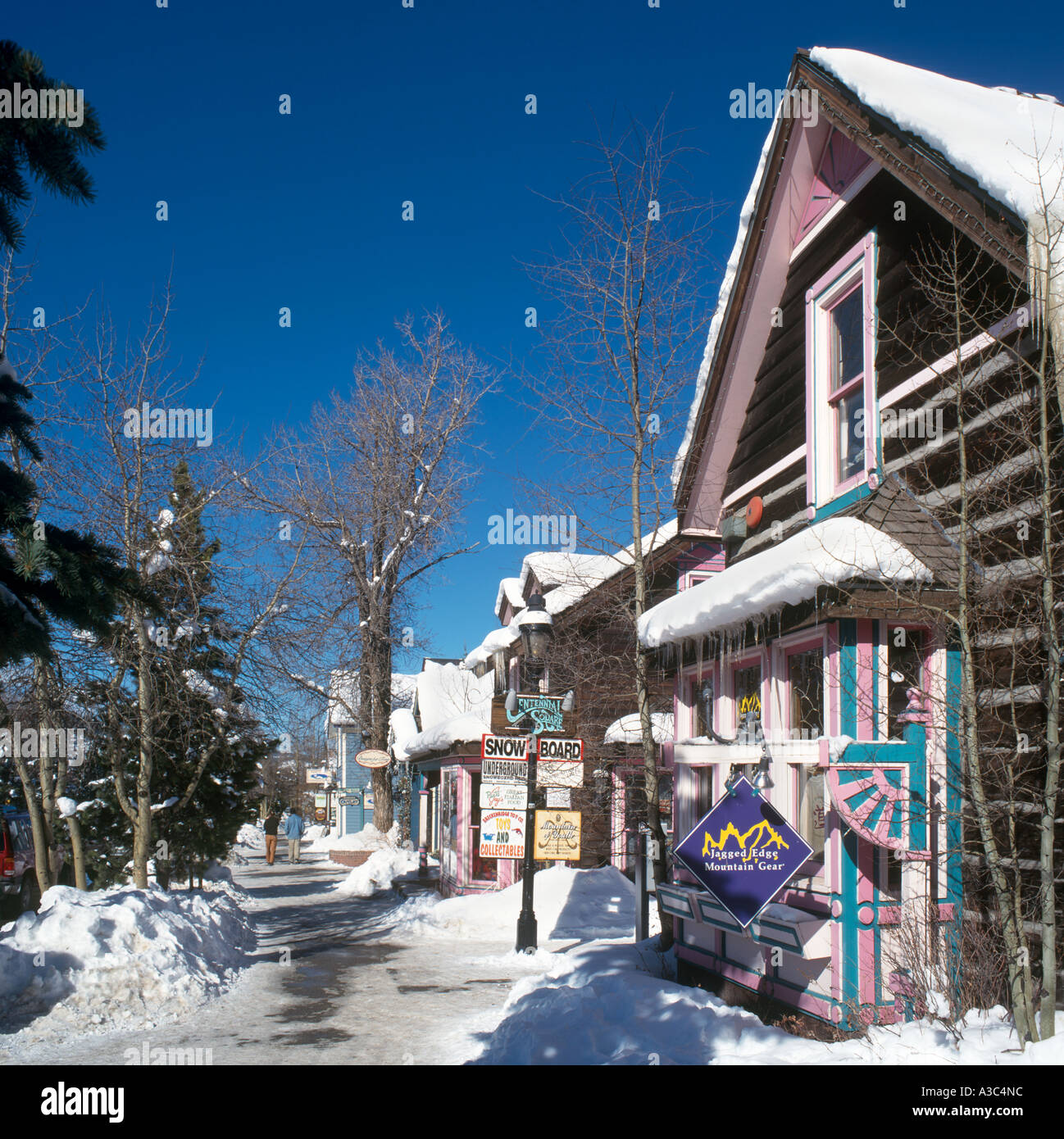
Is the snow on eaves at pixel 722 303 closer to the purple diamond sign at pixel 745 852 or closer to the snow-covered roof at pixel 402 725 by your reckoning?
the purple diamond sign at pixel 745 852

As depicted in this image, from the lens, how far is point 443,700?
3203cm

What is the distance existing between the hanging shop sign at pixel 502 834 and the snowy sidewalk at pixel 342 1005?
1267 millimetres

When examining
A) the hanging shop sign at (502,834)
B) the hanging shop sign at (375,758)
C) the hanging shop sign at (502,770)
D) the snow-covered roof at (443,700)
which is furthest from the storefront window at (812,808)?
the hanging shop sign at (375,758)

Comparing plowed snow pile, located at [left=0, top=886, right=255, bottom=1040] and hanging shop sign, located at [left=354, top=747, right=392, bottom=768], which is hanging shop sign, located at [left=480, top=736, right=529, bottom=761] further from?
hanging shop sign, located at [left=354, top=747, right=392, bottom=768]

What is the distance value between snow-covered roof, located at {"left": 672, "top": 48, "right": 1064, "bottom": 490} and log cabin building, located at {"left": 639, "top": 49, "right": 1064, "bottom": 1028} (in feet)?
0.08

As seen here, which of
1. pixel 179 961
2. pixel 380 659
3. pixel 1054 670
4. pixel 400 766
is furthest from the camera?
pixel 400 766

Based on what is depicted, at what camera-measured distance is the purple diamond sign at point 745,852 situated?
641 centimetres

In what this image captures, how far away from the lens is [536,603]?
13383mm

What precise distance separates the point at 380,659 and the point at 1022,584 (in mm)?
24721

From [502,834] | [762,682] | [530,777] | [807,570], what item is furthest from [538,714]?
[807,570]

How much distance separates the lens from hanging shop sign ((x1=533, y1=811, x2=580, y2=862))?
46.4ft

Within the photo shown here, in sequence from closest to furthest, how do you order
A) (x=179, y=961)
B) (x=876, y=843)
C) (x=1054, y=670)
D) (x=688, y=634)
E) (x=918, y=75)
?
(x=1054, y=670)
(x=876, y=843)
(x=918, y=75)
(x=688, y=634)
(x=179, y=961)

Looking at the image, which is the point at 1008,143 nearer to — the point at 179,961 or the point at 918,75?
the point at 918,75
